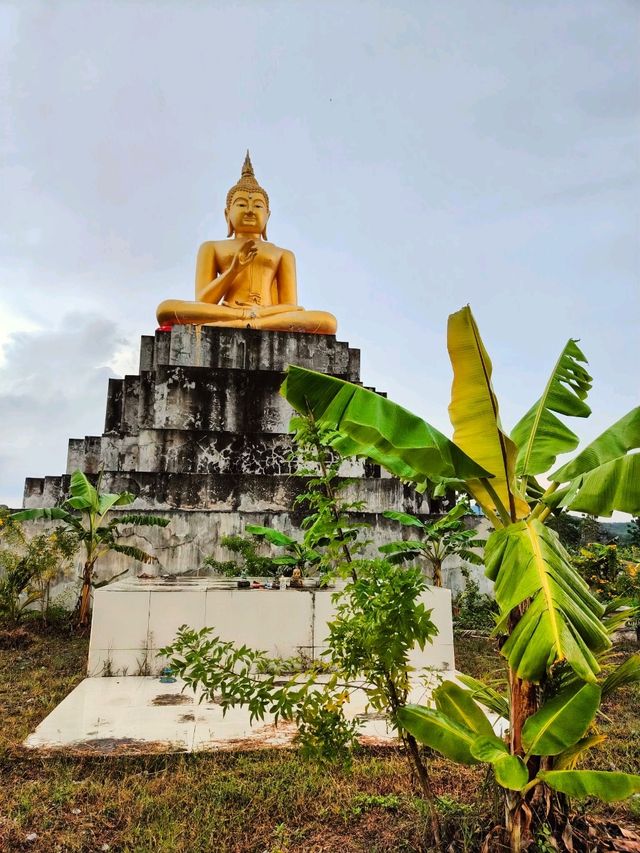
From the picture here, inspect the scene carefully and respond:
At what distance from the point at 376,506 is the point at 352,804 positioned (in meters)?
6.89

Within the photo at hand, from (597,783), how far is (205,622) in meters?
4.57

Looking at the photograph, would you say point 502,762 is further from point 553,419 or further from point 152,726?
point 152,726

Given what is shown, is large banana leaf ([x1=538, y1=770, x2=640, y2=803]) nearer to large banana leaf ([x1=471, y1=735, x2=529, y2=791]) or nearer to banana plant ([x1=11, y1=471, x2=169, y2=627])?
large banana leaf ([x1=471, y1=735, x2=529, y2=791])

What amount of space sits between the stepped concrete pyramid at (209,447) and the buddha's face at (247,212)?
3.98m

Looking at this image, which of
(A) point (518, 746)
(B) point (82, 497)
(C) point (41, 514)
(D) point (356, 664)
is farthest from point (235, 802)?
(C) point (41, 514)

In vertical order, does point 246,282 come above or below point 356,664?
above

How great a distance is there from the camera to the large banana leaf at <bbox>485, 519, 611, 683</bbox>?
209cm

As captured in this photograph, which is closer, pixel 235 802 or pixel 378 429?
pixel 378 429

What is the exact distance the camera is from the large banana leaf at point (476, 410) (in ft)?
9.95

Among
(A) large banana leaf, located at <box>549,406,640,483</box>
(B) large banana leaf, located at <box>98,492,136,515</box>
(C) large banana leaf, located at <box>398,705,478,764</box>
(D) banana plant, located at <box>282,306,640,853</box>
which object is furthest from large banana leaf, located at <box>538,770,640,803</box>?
(B) large banana leaf, located at <box>98,492,136,515</box>

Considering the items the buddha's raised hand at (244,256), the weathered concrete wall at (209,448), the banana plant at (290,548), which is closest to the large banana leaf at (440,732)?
the banana plant at (290,548)

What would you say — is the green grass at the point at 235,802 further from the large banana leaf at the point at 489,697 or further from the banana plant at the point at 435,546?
the banana plant at the point at 435,546

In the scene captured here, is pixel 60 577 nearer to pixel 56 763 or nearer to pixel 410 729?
pixel 56 763

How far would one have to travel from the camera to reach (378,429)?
2.76 m
